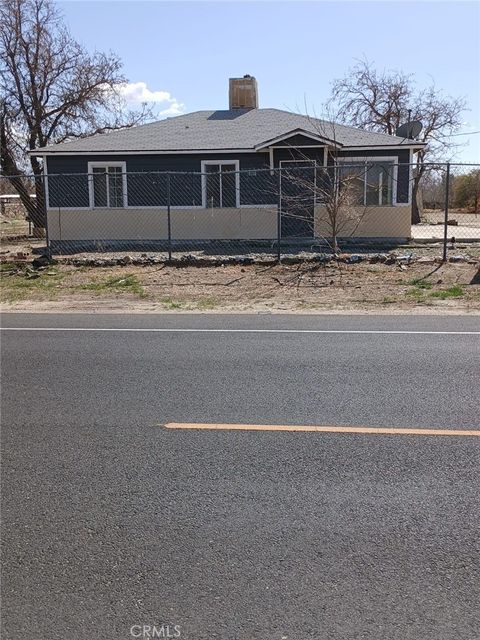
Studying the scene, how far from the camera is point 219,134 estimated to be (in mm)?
20812

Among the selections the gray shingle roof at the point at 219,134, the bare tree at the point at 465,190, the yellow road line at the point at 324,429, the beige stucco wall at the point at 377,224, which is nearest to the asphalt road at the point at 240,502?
the yellow road line at the point at 324,429

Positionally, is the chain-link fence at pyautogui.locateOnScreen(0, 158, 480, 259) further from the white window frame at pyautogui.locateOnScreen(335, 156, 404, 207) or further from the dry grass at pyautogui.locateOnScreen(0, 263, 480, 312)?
the dry grass at pyautogui.locateOnScreen(0, 263, 480, 312)

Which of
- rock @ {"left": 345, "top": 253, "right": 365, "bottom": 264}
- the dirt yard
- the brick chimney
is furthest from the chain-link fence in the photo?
the brick chimney

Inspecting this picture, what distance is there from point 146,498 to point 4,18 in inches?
1190

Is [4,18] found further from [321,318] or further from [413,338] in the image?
[413,338]

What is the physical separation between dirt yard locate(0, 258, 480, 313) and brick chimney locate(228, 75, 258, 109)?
40.6 feet

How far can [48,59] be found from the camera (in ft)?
93.1

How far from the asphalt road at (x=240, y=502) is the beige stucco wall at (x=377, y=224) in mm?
13397

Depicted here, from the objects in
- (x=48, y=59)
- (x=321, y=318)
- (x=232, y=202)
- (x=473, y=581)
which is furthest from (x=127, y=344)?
(x=48, y=59)

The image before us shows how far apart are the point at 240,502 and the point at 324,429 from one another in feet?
4.09

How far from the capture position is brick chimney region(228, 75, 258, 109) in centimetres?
2428

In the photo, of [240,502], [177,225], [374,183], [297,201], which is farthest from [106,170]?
[240,502]

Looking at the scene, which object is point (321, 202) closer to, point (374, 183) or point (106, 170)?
point (374, 183)

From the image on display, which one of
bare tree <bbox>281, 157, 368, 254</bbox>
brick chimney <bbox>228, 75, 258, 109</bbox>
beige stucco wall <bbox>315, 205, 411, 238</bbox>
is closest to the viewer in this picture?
bare tree <bbox>281, 157, 368, 254</bbox>
